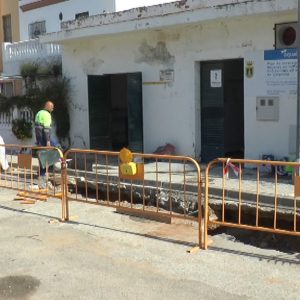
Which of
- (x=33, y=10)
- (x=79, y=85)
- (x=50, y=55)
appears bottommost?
(x=79, y=85)

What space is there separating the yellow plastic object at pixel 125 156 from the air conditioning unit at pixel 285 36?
4.84m

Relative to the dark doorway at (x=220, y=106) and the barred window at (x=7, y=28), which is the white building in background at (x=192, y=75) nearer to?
the dark doorway at (x=220, y=106)

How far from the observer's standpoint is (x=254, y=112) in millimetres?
10867

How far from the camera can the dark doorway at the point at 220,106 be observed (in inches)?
460

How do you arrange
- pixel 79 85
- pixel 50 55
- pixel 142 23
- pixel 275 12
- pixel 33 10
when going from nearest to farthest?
pixel 275 12 → pixel 142 23 → pixel 79 85 → pixel 50 55 → pixel 33 10

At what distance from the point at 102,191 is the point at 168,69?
3.80m

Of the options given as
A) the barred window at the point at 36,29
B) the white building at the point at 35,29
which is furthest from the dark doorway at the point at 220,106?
the barred window at the point at 36,29

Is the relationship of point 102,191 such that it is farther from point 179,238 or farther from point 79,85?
point 79,85

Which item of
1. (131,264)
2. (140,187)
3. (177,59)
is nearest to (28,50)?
(177,59)

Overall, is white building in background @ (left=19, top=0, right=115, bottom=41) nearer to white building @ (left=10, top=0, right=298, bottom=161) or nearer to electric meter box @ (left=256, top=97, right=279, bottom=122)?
white building @ (left=10, top=0, right=298, bottom=161)

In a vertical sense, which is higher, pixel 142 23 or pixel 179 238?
pixel 142 23

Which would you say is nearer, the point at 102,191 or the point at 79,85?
the point at 102,191

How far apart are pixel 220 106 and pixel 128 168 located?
535 centimetres

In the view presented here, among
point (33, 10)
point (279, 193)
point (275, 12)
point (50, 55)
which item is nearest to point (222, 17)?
point (275, 12)
